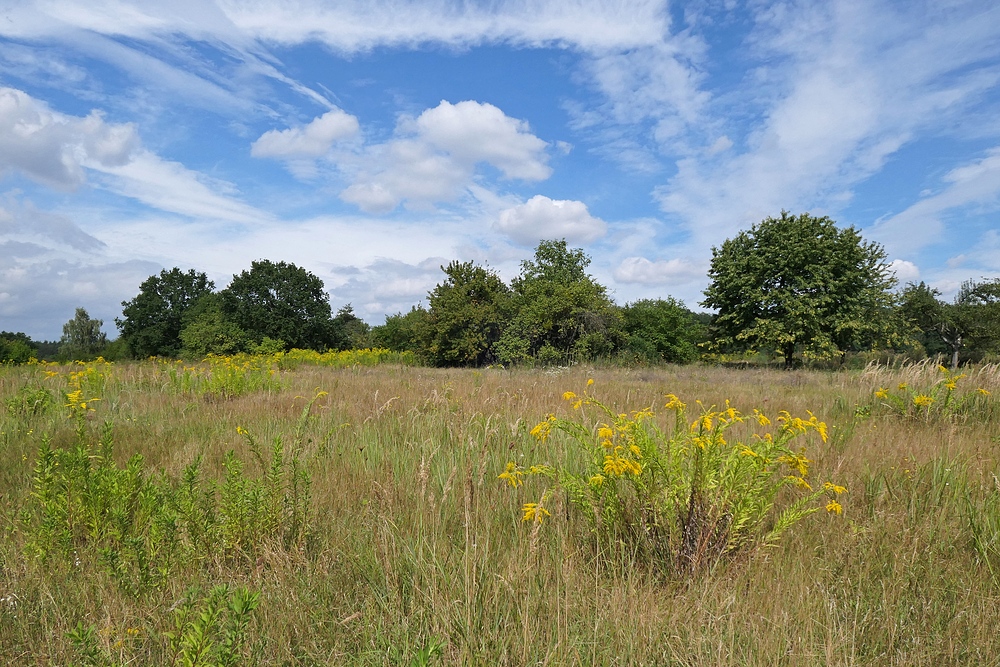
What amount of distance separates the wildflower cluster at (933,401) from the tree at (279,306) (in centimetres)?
4630

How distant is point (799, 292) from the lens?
24.5 m

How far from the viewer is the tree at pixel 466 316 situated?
2380 centimetres

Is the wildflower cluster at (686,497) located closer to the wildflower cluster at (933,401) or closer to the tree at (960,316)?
the wildflower cluster at (933,401)

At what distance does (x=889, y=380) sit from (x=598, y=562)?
873 cm

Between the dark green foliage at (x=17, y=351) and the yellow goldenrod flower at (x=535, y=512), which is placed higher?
the dark green foliage at (x=17, y=351)

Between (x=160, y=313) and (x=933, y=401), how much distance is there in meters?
59.5

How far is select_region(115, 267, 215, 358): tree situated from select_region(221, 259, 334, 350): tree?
7.58 meters

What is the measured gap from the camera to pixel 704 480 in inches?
95.7

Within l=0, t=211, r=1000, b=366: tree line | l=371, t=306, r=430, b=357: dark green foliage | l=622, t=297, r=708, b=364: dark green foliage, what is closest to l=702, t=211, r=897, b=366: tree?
l=0, t=211, r=1000, b=366: tree line

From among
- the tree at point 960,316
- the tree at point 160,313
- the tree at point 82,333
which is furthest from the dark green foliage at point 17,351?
the tree at point 960,316

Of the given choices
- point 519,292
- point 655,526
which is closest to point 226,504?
point 655,526

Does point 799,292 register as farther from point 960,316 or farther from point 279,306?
point 279,306

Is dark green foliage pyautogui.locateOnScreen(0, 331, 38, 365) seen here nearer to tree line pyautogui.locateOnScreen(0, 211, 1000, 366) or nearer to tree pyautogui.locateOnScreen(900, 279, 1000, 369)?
tree line pyautogui.locateOnScreen(0, 211, 1000, 366)

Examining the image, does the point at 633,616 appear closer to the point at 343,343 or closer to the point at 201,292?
the point at 343,343
